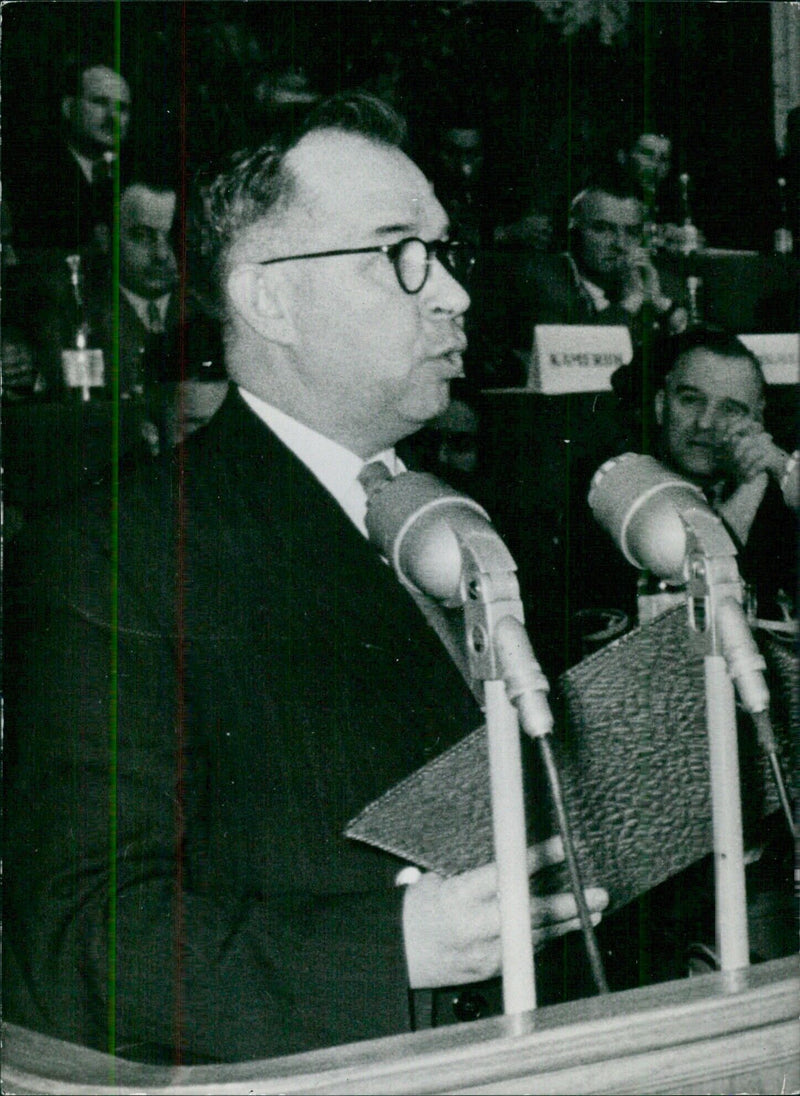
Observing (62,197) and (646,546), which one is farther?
(62,197)

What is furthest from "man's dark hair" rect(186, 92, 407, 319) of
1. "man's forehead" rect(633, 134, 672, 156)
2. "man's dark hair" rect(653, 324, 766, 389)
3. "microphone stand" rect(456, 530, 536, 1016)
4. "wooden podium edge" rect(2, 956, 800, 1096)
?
"wooden podium edge" rect(2, 956, 800, 1096)

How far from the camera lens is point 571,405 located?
1.50m

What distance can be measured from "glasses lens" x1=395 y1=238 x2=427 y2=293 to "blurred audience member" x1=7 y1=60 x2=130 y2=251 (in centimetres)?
31

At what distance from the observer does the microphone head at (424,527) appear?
29.1 inches

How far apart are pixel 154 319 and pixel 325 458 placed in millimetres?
237

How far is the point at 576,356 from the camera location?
152 cm

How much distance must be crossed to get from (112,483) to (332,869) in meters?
0.45

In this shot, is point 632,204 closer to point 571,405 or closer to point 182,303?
point 571,405

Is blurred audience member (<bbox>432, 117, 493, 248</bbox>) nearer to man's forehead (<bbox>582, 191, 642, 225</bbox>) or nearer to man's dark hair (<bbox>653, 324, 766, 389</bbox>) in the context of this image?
man's forehead (<bbox>582, 191, 642, 225</bbox>)

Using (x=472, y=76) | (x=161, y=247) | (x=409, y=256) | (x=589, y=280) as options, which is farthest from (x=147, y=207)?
(x=589, y=280)

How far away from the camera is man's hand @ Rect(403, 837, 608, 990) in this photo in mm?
858

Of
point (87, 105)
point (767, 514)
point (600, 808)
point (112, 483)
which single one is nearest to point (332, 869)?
point (600, 808)

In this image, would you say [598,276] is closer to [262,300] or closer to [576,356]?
[576,356]

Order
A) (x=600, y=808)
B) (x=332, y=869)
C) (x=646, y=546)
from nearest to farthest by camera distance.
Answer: (x=646, y=546), (x=600, y=808), (x=332, y=869)
